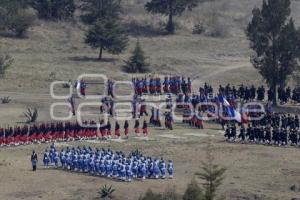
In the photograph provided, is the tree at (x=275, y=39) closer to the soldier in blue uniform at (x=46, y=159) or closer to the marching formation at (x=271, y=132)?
the marching formation at (x=271, y=132)

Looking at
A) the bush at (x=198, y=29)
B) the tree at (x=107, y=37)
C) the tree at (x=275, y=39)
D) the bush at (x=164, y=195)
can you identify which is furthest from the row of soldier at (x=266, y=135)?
the bush at (x=198, y=29)

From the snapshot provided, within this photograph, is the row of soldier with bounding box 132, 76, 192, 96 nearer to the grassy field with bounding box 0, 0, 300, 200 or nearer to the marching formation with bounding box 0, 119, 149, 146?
the grassy field with bounding box 0, 0, 300, 200

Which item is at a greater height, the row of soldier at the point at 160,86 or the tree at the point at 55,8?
the tree at the point at 55,8

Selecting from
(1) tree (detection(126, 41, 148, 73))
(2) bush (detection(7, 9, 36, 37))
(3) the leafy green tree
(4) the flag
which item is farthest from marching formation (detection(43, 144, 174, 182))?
(2) bush (detection(7, 9, 36, 37))

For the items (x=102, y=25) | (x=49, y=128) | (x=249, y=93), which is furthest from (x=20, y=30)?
(x=49, y=128)

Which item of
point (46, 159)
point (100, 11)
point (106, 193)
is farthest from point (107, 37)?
point (106, 193)

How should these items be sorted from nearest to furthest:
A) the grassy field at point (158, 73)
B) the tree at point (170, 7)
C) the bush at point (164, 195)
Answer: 1. the bush at point (164, 195)
2. the grassy field at point (158, 73)
3. the tree at point (170, 7)
